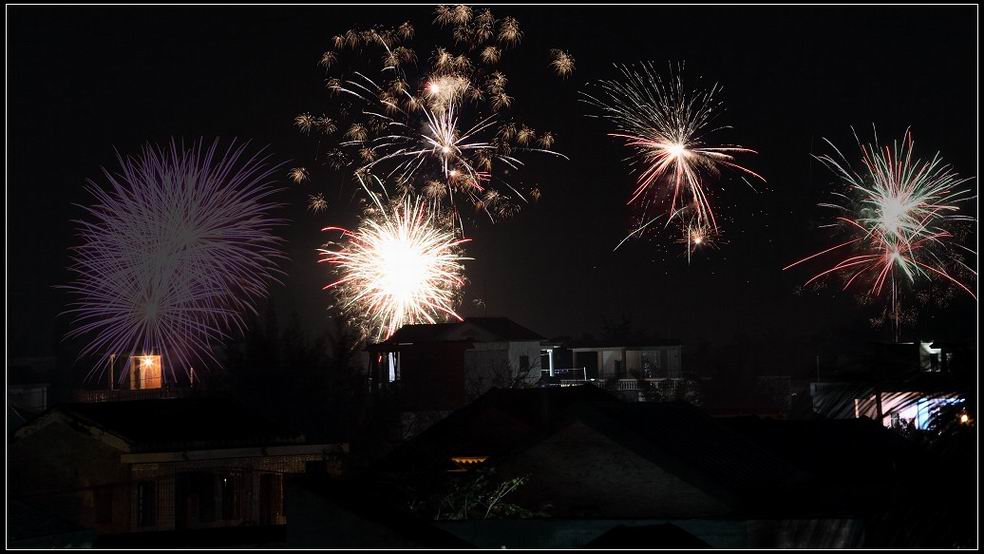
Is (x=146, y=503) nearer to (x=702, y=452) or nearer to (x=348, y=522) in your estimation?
(x=702, y=452)

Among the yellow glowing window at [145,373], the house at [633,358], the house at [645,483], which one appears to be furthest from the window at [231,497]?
the house at [633,358]

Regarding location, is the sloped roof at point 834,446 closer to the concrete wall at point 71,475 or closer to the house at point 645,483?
the house at point 645,483

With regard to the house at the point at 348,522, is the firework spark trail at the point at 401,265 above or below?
above

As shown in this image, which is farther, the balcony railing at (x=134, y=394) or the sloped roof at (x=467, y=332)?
the sloped roof at (x=467, y=332)

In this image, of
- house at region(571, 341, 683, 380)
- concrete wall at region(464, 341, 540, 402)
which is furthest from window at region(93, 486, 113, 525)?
house at region(571, 341, 683, 380)

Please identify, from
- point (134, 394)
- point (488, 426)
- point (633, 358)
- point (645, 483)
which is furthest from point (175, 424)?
point (633, 358)

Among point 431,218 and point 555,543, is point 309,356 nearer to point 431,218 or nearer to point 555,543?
point 431,218

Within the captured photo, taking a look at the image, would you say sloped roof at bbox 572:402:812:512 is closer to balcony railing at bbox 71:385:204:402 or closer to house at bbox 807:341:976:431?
house at bbox 807:341:976:431
